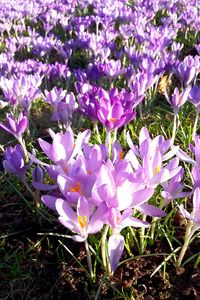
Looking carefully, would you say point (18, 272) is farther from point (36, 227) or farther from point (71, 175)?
point (71, 175)

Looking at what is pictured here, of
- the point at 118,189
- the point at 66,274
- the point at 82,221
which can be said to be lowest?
the point at 66,274

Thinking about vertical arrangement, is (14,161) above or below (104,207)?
below

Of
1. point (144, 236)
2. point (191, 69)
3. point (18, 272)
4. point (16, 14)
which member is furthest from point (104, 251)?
point (16, 14)

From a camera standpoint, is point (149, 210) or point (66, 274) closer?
point (149, 210)

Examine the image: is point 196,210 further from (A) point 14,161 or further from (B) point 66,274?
(A) point 14,161

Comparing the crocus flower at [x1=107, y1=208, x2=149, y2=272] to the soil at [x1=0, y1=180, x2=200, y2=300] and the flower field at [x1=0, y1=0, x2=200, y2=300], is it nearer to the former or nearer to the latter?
the flower field at [x1=0, y1=0, x2=200, y2=300]

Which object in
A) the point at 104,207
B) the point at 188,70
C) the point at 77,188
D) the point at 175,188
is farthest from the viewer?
the point at 188,70

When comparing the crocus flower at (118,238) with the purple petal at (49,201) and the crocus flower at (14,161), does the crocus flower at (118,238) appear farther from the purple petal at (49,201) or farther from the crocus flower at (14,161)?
the crocus flower at (14,161)

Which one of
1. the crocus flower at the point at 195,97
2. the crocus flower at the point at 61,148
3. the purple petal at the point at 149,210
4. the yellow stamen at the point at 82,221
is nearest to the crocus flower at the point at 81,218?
the yellow stamen at the point at 82,221

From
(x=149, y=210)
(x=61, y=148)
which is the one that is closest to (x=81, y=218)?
(x=149, y=210)

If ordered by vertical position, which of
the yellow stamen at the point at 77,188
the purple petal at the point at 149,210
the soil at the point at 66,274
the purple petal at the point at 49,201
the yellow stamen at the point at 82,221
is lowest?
the soil at the point at 66,274

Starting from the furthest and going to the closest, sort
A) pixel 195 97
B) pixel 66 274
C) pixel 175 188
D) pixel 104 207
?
pixel 195 97 < pixel 66 274 < pixel 175 188 < pixel 104 207

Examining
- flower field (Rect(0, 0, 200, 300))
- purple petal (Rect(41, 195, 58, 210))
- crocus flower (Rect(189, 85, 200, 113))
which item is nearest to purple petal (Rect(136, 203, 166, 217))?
flower field (Rect(0, 0, 200, 300))
